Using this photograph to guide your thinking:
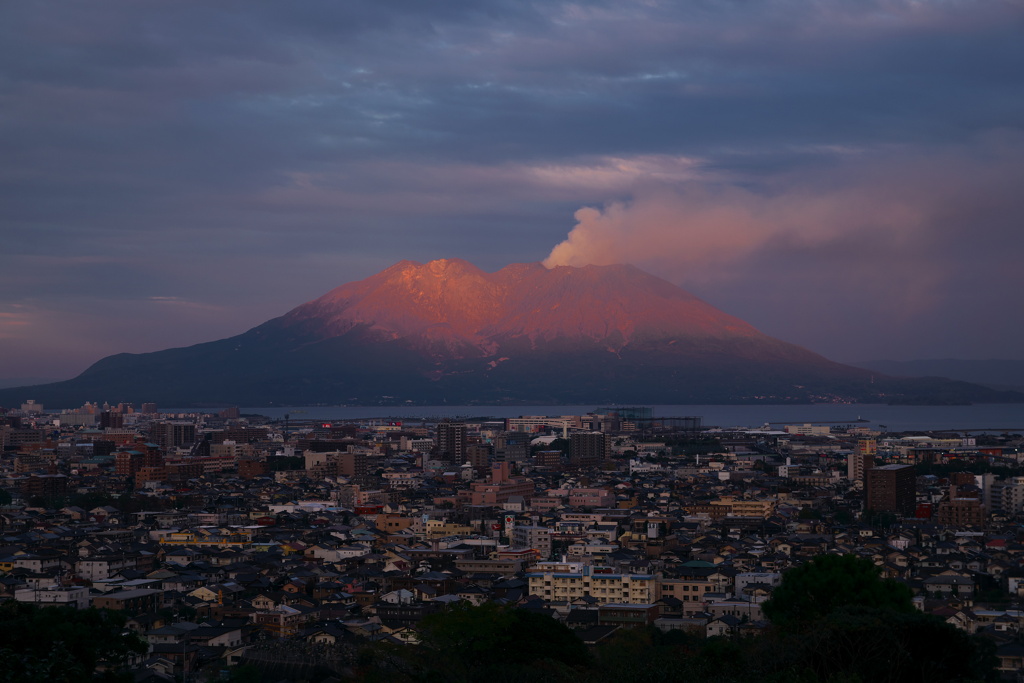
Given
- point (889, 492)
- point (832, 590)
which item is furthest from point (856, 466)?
point (832, 590)

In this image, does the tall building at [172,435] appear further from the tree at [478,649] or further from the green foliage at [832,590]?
the green foliage at [832,590]

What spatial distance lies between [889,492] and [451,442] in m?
30.5

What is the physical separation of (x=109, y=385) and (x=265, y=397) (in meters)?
24.5

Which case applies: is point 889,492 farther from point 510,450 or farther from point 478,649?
point 510,450

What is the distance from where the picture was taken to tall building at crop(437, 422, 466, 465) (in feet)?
214

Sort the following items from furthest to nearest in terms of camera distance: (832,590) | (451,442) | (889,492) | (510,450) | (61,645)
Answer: (510,450) < (451,442) < (889,492) < (832,590) < (61,645)

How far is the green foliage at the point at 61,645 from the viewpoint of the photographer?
9016 millimetres

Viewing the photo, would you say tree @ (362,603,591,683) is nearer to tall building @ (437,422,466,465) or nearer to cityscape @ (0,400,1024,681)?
cityscape @ (0,400,1024,681)

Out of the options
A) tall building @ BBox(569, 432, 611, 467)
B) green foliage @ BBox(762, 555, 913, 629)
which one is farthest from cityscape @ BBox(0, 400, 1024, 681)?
green foliage @ BBox(762, 555, 913, 629)

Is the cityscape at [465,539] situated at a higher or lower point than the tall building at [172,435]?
lower

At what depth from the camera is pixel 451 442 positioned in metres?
66.6

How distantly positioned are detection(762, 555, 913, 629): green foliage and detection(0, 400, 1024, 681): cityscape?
57cm

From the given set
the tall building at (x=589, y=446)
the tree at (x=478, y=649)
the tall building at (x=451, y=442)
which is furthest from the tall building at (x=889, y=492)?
the tall building at (x=451, y=442)

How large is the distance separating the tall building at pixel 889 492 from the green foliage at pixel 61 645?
95.3 ft
